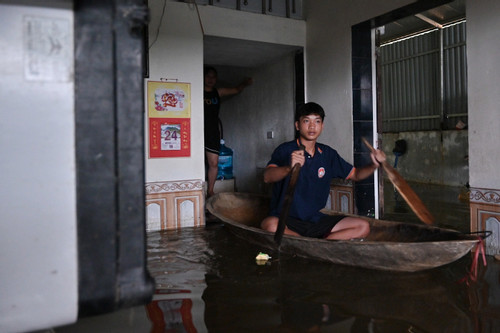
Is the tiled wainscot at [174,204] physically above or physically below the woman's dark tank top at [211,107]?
below

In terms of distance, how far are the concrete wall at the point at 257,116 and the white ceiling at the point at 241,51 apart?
19 cm

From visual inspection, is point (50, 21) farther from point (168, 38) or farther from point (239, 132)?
point (239, 132)

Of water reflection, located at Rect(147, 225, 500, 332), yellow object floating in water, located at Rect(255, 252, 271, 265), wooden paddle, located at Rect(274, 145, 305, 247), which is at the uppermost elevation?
wooden paddle, located at Rect(274, 145, 305, 247)

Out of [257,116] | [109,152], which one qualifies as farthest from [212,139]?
[109,152]

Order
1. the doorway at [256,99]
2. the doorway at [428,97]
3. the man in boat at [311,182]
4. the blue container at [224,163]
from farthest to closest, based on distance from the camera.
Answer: the doorway at [428,97] → the blue container at [224,163] → the doorway at [256,99] → the man in boat at [311,182]

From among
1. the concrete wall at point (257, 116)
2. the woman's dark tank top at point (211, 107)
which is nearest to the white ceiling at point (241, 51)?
the concrete wall at point (257, 116)

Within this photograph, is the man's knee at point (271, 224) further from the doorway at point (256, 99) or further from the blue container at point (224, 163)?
the blue container at point (224, 163)

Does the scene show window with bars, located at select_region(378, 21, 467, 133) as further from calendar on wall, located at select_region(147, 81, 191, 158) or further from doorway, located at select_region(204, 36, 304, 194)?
calendar on wall, located at select_region(147, 81, 191, 158)

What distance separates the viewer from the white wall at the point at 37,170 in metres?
0.68

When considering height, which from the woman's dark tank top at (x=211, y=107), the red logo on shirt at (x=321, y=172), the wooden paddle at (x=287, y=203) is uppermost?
the woman's dark tank top at (x=211, y=107)

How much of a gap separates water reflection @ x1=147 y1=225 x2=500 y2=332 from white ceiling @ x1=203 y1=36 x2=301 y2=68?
3292 millimetres

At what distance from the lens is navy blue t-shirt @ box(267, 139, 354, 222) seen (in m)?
3.70

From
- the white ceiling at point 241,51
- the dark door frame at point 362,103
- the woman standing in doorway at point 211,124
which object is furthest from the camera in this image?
the woman standing in doorway at point 211,124

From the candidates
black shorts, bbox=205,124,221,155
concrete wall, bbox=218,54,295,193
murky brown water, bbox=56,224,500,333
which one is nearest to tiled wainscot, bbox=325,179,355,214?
concrete wall, bbox=218,54,295,193
